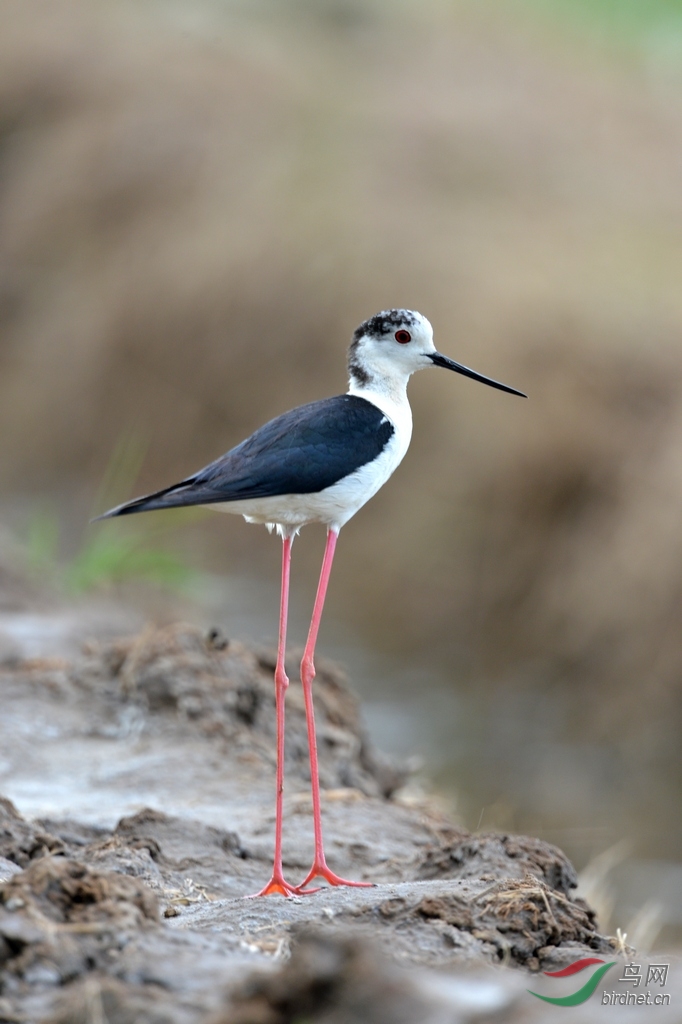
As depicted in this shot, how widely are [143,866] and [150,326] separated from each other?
1460 cm

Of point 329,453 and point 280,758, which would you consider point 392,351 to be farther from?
point 280,758

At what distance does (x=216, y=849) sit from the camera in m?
5.15

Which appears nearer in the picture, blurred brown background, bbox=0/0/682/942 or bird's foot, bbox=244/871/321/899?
bird's foot, bbox=244/871/321/899

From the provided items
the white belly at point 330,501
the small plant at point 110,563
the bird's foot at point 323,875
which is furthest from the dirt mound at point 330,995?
the small plant at point 110,563

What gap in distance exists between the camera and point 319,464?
464cm

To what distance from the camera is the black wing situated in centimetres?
454

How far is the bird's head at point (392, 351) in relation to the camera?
16.7 feet

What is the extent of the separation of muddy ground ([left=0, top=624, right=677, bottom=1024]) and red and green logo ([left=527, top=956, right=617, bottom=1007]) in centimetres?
7

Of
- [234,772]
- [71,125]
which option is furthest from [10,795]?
[71,125]

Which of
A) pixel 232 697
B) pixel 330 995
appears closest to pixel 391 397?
pixel 232 697

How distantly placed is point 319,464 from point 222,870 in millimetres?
1637

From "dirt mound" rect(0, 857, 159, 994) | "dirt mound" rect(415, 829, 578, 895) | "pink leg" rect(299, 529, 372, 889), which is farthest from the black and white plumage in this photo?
"dirt mound" rect(0, 857, 159, 994)

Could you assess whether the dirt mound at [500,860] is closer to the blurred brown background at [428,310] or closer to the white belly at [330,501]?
the white belly at [330,501]

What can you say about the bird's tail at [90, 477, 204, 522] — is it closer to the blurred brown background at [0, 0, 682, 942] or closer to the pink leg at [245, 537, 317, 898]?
the pink leg at [245, 537, 317, 898]
